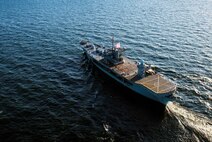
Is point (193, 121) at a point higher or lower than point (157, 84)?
lower

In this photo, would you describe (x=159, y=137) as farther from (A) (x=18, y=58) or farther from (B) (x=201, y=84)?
(A) (x=18, y=58)

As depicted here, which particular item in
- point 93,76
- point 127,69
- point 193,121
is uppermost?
point 127,69

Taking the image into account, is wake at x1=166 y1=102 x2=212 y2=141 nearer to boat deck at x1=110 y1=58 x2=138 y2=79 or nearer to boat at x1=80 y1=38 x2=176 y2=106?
boat at x1=80 y1=38 x2=176 y2=106

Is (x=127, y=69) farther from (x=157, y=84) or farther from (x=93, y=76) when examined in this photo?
(x=157, y=84)

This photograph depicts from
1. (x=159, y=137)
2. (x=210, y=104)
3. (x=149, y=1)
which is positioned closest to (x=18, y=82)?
(x=159, y=137)

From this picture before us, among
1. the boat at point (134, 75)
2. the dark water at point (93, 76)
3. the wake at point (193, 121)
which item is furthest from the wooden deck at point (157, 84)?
the dark water at point (93, 76)

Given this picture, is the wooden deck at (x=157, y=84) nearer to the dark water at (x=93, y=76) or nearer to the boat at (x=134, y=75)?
the boat at (x=134, y=75)

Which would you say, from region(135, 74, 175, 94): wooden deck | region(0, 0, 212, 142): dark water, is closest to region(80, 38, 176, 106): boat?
region(135, 74, 175, 94): wooden deck

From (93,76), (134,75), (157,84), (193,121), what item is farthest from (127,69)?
(193,121)
